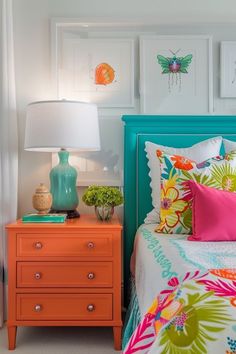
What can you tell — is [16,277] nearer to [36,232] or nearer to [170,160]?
[36,232]

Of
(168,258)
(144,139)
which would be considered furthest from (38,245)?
(144,139)

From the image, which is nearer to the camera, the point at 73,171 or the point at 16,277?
the point at 16,277

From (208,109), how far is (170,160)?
24.7 inches

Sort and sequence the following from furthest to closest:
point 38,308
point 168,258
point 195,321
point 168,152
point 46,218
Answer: point 168,152 < point 46,218 < point 38,308 < point 168,258 < point 195,321

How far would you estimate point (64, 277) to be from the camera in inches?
83.3

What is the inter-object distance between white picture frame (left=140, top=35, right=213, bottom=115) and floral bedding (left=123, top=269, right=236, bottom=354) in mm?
1713

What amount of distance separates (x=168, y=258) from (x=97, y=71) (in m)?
1.54

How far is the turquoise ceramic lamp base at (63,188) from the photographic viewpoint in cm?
244

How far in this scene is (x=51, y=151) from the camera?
2574mm

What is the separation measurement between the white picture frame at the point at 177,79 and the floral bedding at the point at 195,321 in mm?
1713

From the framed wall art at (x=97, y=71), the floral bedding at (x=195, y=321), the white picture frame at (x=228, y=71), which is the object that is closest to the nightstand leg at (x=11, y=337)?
the floral bedding at (x=195, y=321)

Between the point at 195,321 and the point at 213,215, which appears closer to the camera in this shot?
the point at 195,321

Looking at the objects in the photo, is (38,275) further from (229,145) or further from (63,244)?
(229,145)

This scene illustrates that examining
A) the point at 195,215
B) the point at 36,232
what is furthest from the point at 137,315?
the point at 36,232
